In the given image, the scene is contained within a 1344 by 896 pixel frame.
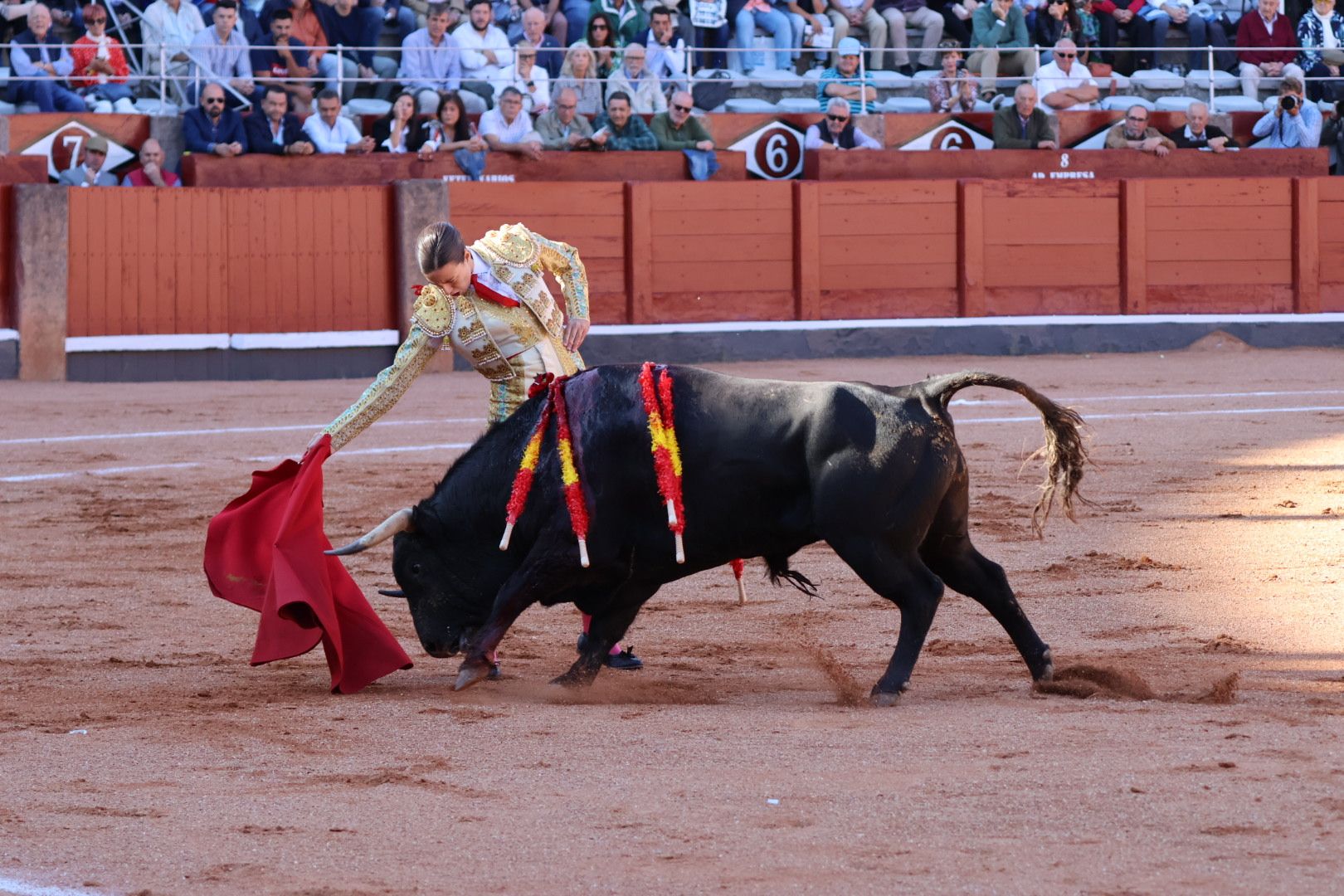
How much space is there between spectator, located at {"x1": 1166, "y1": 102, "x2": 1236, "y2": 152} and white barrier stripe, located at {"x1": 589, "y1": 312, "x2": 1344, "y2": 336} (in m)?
1.16

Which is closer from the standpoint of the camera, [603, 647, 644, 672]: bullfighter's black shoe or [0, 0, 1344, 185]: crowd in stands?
[603, 647, 644, 672]: bullfighter's black shoe

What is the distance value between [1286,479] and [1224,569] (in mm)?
1736

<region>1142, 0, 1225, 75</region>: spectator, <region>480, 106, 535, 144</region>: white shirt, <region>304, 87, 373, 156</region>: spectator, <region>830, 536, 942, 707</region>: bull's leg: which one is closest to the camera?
<region>830, 536, 942, 707</region>: bull's leg

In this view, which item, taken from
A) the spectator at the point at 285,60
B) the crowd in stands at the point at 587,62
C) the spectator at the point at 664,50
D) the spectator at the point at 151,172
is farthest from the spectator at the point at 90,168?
the spectator at the point at 664,50

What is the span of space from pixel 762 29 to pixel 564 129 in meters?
1.64

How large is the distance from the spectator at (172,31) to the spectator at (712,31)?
3.17m

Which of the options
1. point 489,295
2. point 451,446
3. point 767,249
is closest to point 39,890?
point 489,295

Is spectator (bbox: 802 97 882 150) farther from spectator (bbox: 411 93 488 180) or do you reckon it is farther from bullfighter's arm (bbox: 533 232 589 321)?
bullfighter's arm (bbox: 533 232 589 321)

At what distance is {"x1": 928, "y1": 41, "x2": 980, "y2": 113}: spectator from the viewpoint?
1232 cm

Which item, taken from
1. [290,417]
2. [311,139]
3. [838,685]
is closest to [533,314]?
[838,685]

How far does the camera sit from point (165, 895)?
2463 millimetres

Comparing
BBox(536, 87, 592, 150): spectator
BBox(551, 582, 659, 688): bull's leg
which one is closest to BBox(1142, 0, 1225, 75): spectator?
BBox(536, 87, 592, 150): spectator

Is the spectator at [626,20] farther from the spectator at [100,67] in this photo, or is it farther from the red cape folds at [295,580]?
the red cape folds at [295,580]

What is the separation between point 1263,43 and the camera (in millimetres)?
13141
